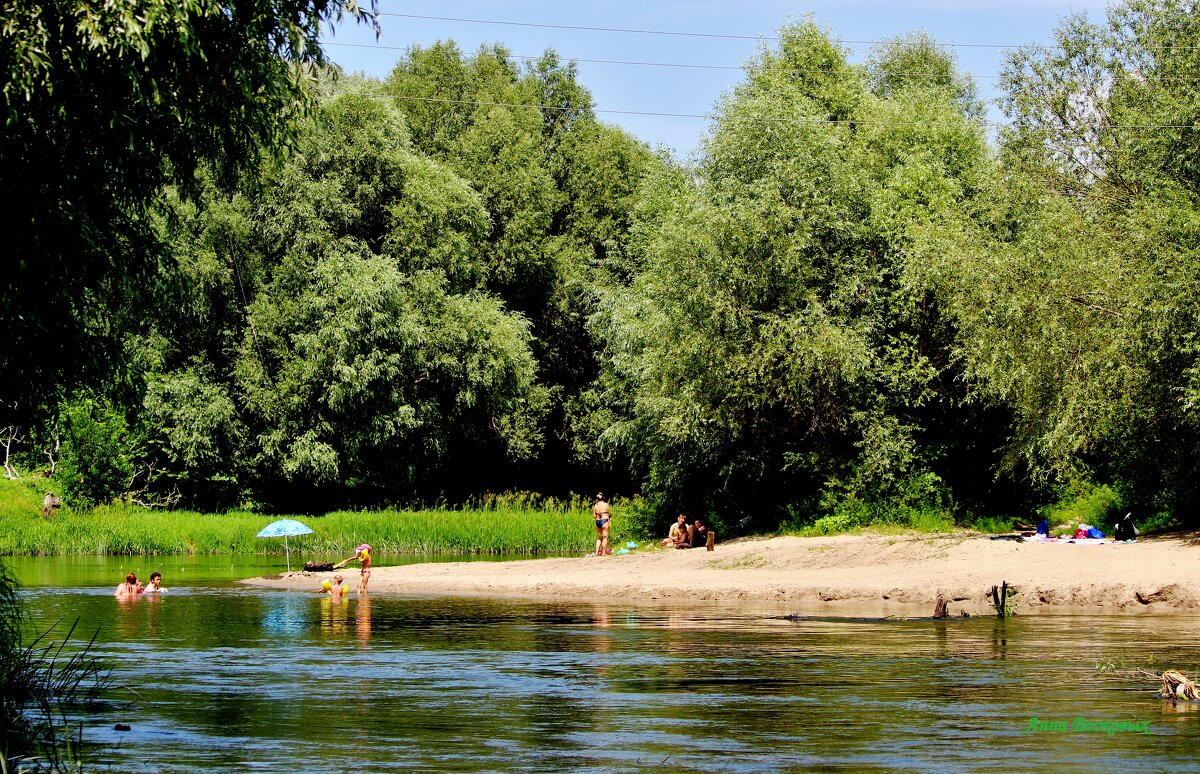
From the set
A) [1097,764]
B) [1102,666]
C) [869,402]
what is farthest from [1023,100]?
[1097,764]

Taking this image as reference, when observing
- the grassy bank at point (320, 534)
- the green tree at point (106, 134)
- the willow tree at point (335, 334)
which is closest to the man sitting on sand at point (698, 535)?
the grassy bank at point (320, 534)

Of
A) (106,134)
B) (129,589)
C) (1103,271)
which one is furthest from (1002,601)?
(106,134)

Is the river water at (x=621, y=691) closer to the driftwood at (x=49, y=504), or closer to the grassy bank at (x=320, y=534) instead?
the grassy bank at (x=320, y=534)

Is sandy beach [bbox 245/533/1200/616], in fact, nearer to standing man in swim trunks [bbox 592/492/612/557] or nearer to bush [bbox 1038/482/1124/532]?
standing man in swim trunks [bbox 592/492/612/557]

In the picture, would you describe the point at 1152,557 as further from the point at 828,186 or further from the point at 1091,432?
the point at 828,186

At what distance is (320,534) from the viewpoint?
4969cm

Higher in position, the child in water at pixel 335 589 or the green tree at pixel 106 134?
the green tree at pixel 106 134

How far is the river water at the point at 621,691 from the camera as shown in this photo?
45.7ft

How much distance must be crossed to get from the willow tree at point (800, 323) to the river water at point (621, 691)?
1240cm

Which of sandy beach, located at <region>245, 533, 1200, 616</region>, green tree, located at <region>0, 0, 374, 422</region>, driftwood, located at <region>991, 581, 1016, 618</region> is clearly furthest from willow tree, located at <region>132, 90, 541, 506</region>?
green tree, located at <region>0, 0, 374, 422</region>

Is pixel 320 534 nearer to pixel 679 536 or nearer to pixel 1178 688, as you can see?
pixel 679 536

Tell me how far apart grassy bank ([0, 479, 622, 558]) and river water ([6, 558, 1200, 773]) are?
19.1 meters

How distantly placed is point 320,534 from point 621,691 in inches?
1303

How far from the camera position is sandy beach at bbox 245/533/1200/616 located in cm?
2909
